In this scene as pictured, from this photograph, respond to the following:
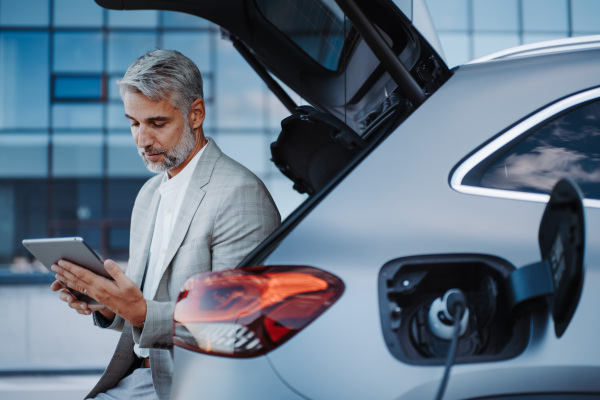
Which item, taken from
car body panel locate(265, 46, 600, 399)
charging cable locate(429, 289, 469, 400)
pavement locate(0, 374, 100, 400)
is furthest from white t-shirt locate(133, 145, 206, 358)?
pavement locate(0, 374, 100, 400)

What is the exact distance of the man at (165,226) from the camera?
1519 millimetres

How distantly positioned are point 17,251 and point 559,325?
374 inches

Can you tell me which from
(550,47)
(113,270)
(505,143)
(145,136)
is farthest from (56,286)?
(550,47)

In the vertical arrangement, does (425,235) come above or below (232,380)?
above

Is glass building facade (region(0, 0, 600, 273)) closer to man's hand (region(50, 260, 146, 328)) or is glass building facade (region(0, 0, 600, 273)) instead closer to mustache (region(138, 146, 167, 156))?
mustache (region(138, 146, 167, 156))

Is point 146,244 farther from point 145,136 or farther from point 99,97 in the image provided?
point 99,97

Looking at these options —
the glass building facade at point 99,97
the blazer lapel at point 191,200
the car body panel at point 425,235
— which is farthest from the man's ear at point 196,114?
the glass building facade at point 99,97

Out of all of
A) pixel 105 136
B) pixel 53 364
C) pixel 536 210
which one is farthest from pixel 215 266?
pixel 105 136

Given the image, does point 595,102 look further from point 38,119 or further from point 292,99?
point 38,119

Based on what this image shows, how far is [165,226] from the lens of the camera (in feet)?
5.86

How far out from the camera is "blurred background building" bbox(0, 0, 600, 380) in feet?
28.0

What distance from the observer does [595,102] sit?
1257mm

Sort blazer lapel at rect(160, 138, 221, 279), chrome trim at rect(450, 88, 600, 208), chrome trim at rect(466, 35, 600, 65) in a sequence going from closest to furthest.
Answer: chrome trim at rect(450, 88, 600, 208)
chrome trim at rect(466, 35, 600, 65)
blazer lapel at rect(160, 138, 221, 279)

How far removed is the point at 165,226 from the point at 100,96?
8033 mm
